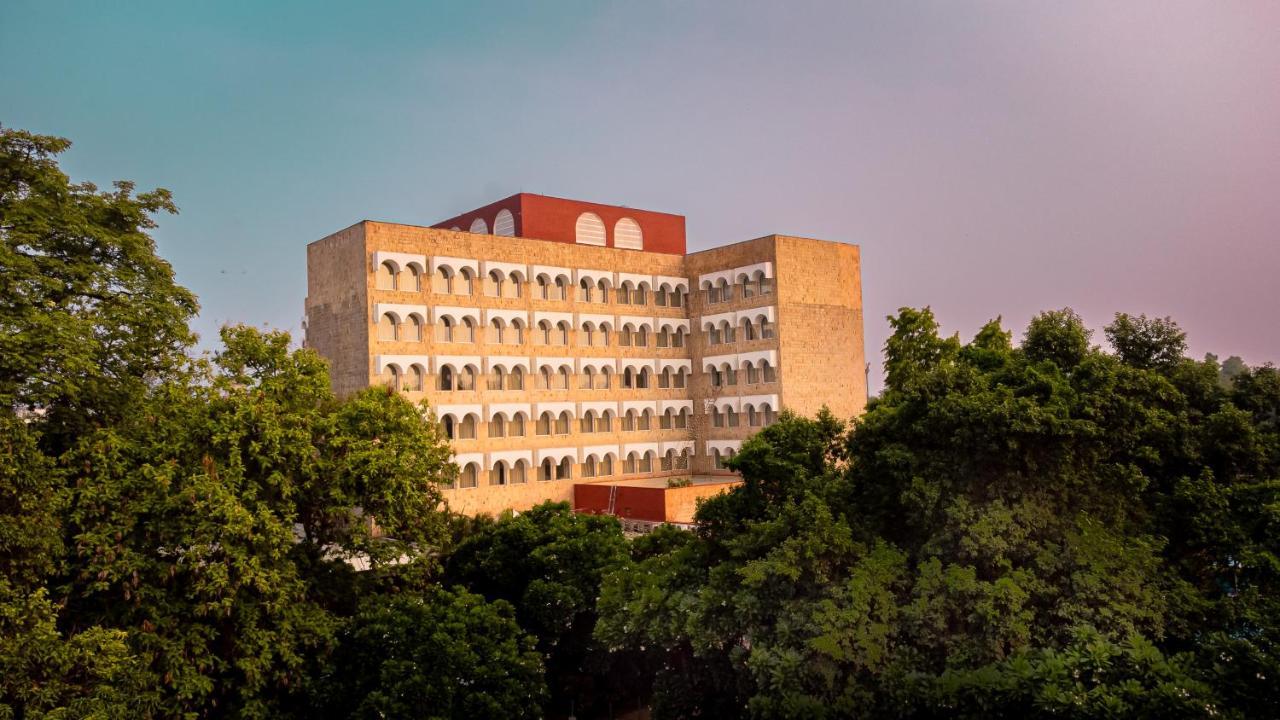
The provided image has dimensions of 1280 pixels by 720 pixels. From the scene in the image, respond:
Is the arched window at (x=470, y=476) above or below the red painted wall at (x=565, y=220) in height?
below

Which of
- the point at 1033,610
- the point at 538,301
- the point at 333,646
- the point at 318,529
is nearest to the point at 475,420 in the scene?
the point at 538,301

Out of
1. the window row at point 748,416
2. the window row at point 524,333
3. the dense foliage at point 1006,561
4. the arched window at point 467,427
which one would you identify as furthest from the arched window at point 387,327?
the dense foliage at point 1006,561

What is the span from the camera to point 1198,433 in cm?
1725

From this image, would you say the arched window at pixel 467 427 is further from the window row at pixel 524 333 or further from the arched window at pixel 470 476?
the window row at pixel 524 333

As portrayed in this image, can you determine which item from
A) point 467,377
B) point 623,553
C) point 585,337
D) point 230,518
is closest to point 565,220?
point 585,337

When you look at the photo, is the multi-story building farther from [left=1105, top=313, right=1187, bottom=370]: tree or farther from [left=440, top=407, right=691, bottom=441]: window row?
[left=1105, top=313, right=1187, bottom=370]: tree

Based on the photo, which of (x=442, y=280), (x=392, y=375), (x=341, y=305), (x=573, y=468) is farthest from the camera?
(x=573, y=468)

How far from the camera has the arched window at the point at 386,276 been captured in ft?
127

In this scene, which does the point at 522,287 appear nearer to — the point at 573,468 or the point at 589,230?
the point at 589,230

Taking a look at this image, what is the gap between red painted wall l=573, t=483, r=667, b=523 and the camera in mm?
37938

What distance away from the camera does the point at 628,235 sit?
4847 centimetres

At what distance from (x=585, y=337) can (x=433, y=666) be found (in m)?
27.7

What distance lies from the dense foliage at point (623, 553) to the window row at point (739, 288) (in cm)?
2370

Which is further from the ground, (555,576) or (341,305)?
(341,305)
